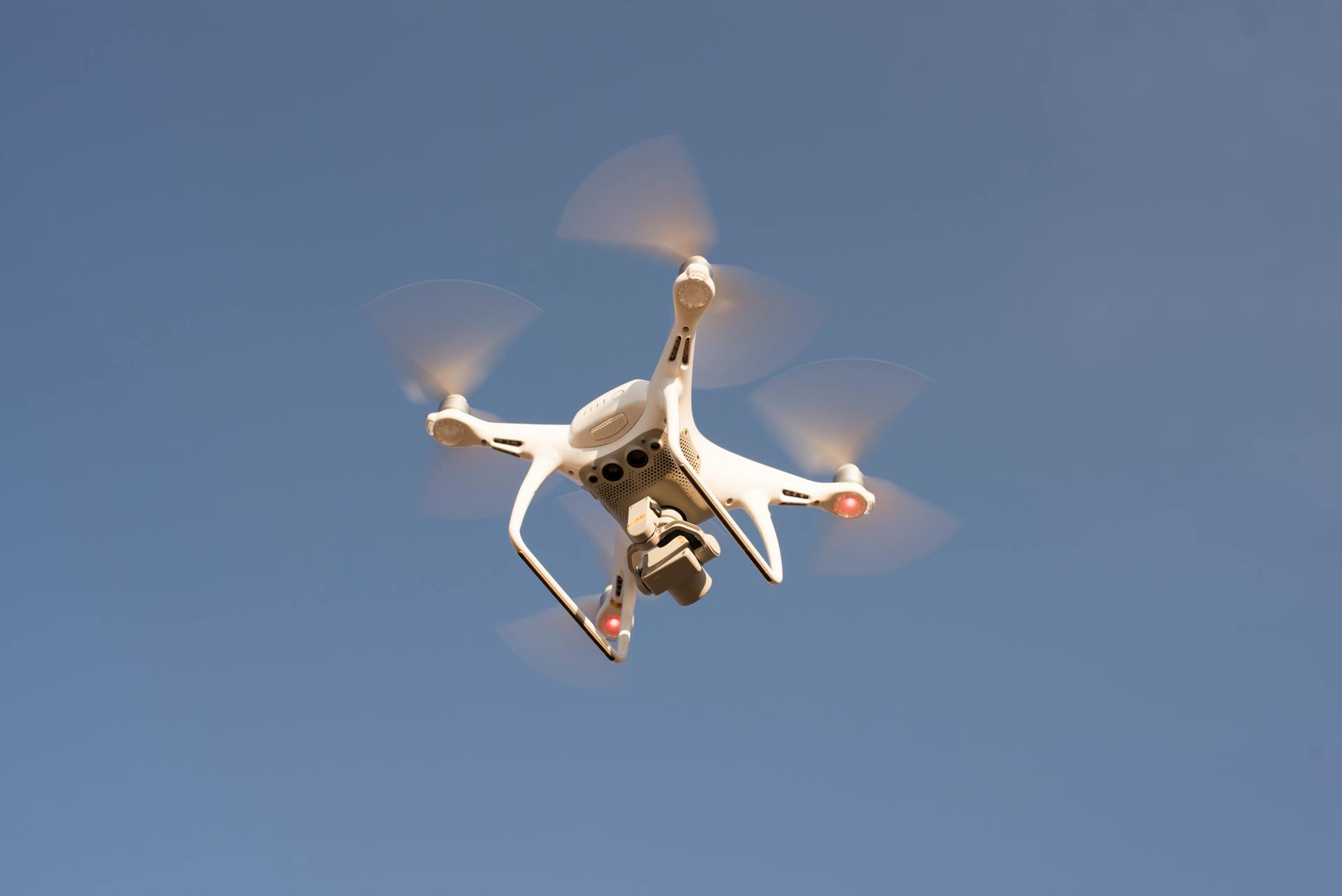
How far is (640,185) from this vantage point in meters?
15.6

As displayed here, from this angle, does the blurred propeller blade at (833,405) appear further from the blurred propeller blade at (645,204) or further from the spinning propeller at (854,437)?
the blurred propeller blade at (645,204)

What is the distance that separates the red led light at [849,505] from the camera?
1812 centimetres

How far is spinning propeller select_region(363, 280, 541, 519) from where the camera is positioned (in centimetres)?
1708

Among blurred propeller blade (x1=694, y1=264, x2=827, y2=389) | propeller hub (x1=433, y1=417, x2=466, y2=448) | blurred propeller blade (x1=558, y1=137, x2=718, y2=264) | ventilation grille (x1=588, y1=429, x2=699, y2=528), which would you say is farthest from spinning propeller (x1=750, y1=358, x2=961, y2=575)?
propeller hub (x1=433, y1=417, x2=466, y2=448)

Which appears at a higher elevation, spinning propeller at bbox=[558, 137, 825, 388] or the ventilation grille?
spinning propeller at bbox=[558, 137, 825, 388]

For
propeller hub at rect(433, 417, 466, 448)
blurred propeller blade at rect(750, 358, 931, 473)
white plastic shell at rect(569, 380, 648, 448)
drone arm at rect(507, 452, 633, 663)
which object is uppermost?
blurred propeller blade at rect(750, 358, 931, 473)

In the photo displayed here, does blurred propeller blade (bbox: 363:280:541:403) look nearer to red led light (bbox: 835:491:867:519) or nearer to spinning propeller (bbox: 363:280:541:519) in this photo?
spinning propeller (bbox: 363:280:541:519)

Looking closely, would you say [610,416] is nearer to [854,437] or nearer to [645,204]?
[645,204]

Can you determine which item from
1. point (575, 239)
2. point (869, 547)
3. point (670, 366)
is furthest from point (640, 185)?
point (869, 547)

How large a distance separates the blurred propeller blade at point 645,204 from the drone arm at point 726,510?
67.6 inches

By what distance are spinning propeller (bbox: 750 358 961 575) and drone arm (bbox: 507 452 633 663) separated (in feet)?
9.59

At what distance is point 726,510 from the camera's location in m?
15.7

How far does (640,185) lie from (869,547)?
20.7 ft

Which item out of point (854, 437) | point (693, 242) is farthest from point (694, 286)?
point (854, 437)
